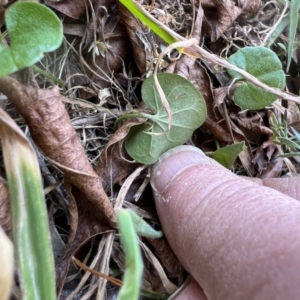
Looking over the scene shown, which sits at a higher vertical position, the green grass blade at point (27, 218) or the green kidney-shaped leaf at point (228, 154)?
the green grass blade at point (27, 218)

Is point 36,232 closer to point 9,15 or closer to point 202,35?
point 9,15

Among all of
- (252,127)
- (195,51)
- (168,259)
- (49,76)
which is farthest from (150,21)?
(168,259)

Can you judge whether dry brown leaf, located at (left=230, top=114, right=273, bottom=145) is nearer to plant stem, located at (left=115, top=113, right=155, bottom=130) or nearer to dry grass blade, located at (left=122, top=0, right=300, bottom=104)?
dry grass blade, located at (left=122, top=0, right=300, bottom=104)

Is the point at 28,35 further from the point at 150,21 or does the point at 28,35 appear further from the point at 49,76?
the point at 150,21

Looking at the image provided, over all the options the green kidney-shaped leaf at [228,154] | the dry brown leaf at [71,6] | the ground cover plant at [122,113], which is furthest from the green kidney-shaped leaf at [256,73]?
the dry brown leaf at [71,6]

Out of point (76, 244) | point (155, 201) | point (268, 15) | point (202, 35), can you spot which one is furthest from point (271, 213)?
point (268, 15)

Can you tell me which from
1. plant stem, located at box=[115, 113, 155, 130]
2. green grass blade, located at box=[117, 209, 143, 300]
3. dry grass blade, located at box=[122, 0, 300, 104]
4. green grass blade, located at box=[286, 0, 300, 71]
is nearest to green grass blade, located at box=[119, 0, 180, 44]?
dry grass blade, located at box=[122, 0, 300, 104]

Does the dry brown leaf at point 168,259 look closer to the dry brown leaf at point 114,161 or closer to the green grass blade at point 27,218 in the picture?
the dry brown leaf at point 114,161

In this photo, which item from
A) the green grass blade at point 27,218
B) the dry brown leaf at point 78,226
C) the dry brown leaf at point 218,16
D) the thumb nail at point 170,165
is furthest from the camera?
the dry brown leaf at point 218,16
